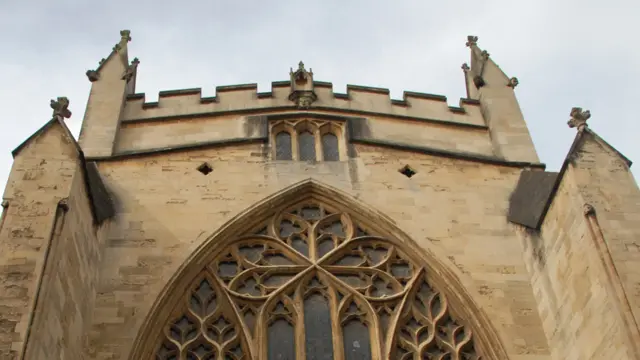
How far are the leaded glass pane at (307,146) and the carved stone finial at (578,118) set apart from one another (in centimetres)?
335

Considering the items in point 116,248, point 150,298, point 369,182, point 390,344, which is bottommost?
A: point 390,344

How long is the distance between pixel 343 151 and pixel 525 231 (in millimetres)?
2671

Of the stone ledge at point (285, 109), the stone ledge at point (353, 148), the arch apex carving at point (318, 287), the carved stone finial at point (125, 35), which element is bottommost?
the arch apex carving at point (318, 287)

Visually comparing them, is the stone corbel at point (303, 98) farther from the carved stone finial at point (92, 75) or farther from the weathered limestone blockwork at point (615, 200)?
the weathered limestone blockwork at point (615, 200)

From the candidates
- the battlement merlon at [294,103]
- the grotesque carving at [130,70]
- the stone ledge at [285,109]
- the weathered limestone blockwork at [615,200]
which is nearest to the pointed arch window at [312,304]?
the weathered limestone blockwork at [615,200]

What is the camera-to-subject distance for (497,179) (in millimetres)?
12570

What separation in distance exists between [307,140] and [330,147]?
14.2 inches

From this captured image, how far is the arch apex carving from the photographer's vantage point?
1060 centimetres

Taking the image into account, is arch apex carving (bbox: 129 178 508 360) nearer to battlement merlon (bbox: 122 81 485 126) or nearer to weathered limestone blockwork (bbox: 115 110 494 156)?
weathered limestone blockwork (bbox: 115 110 494 156)

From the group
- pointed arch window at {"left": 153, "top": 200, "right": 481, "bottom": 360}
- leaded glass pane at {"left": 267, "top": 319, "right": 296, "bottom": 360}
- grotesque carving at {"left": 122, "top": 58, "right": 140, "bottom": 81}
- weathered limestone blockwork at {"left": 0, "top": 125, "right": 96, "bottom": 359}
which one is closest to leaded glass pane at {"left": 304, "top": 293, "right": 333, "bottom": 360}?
pointed arch window at {"left": 153, "top": 200, "right": 481, "bottom": 360}

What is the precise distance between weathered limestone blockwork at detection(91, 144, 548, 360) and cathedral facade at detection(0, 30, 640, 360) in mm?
24

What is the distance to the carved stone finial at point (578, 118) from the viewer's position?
11500 mm

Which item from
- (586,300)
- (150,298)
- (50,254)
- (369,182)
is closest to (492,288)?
(586,300)

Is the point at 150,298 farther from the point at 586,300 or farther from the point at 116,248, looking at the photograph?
the point at 586,300
